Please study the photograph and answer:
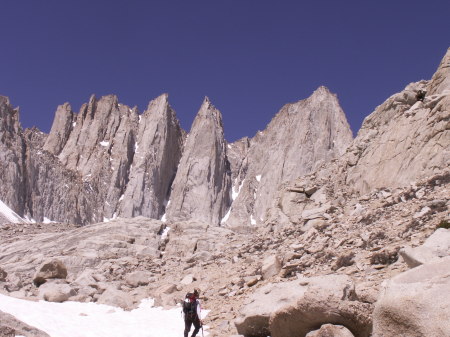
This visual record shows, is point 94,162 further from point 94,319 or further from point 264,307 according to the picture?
point 264,307

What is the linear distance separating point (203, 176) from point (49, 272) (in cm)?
9002

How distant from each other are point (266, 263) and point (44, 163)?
94.2 metres

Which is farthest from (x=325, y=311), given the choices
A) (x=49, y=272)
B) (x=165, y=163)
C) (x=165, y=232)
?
(x=165, y=163)

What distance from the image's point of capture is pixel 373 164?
23.2 m

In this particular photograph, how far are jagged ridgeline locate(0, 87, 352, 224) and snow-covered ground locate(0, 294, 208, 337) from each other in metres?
81.5

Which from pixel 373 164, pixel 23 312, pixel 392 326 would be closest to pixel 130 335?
pixel 23 312

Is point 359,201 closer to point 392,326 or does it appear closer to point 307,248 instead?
point 307,248

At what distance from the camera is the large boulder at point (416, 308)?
4.97 meters

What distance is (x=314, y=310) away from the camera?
277 inches

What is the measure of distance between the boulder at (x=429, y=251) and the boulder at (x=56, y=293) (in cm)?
1324

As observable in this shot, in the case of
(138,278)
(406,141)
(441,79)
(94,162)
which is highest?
(94,162)

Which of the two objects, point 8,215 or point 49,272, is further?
point 8,215

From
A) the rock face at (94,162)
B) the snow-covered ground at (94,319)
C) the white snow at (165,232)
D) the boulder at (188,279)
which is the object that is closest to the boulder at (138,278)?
the boulder at (188,279)

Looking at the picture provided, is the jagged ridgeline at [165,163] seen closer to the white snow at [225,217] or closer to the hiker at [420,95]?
the white snow at [225,217]
